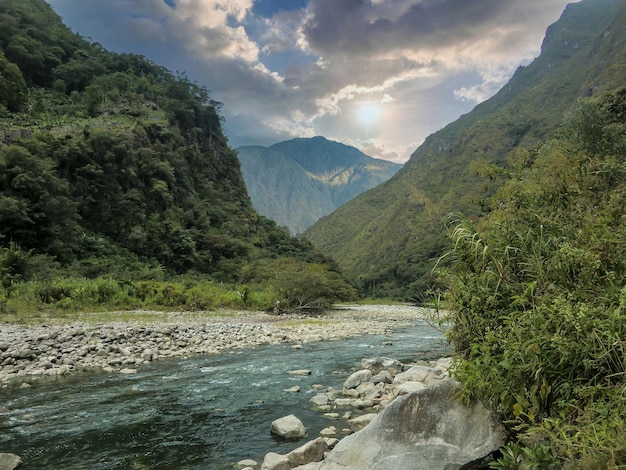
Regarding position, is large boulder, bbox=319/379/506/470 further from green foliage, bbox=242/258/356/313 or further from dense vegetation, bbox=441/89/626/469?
green foliage, bbox=242/258/356/313

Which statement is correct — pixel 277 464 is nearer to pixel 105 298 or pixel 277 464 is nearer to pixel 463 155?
pixel 105 298

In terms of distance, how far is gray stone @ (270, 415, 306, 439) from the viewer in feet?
22.4

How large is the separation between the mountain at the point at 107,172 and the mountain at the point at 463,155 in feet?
118

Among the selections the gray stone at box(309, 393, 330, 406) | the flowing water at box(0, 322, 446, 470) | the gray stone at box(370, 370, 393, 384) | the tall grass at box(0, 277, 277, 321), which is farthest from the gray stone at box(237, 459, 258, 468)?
the tall grass at box(0, 277, 277, 321)

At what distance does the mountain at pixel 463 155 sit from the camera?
94.5 m

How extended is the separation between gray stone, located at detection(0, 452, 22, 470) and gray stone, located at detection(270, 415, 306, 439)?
3970 mm

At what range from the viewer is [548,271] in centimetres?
430

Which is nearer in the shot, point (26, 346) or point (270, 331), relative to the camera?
point (26, 346)

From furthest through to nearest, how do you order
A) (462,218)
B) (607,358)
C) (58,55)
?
(58,55) < (462,218) < (607,358)

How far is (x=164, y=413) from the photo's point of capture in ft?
27.0

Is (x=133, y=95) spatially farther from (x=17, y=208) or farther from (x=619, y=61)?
(x=619, y=61)

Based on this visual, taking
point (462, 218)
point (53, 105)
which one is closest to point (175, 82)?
point (53, 105)

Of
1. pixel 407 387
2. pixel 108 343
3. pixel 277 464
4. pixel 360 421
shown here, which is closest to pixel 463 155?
pixel 108 343

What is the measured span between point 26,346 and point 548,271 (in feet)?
52.0
